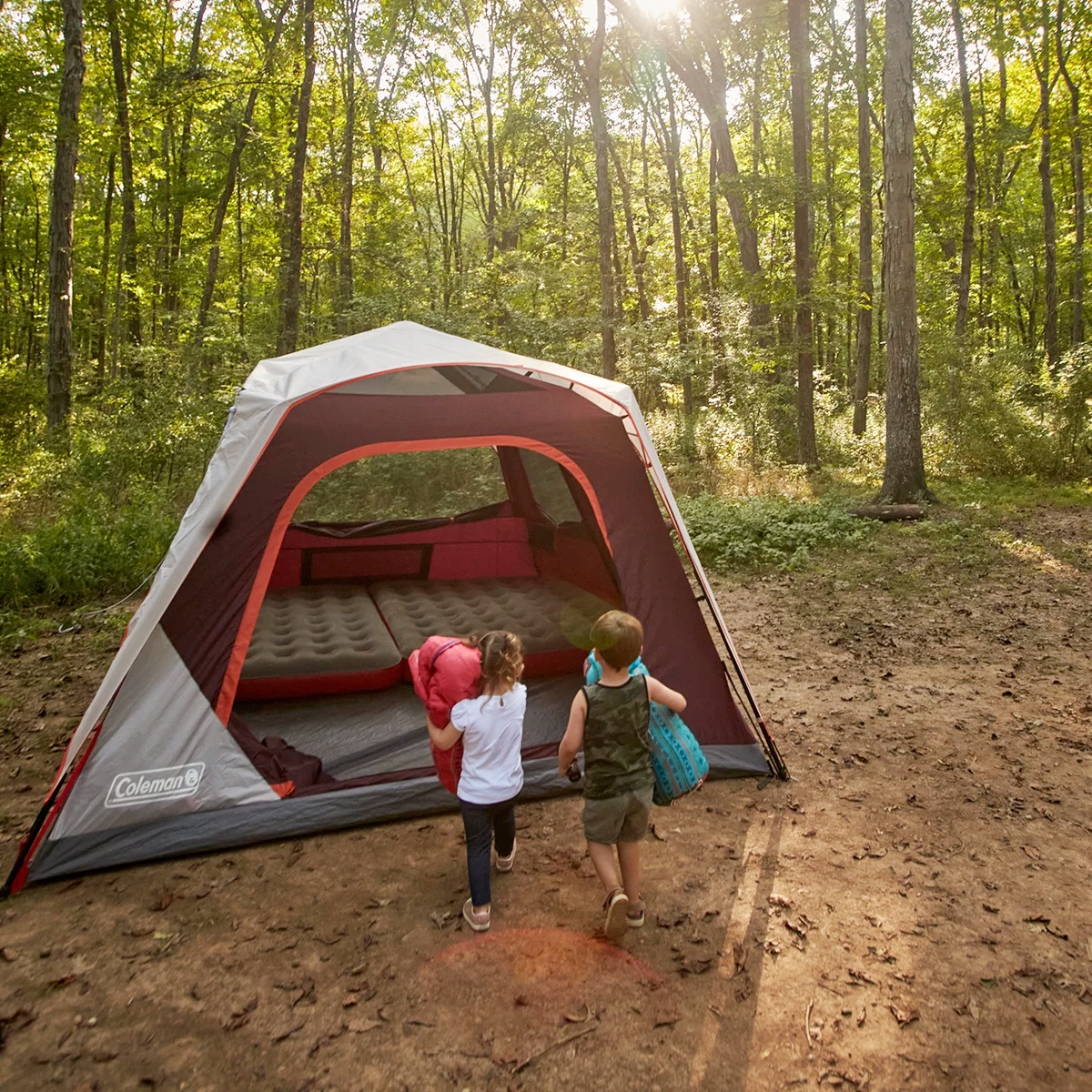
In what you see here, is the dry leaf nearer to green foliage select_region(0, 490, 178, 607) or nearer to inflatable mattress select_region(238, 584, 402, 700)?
inflatable mattress select_region(238, 584, 402, 700)

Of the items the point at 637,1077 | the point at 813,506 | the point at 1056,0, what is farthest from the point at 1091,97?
the point at 637,1077

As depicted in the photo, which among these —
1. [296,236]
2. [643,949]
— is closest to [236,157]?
[296,236]

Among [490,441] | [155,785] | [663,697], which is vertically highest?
[490,441]

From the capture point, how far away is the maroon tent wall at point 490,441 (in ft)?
12.3

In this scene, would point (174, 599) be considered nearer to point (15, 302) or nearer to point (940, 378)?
point (940, 378)

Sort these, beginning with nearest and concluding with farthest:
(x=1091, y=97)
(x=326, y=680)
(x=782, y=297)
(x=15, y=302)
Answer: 1. (x=326, y=680)
2. (x=782, y=297)
3. (x=1091, y=97)
4. (x=15, y=302)

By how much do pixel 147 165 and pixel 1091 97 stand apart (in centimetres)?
1987

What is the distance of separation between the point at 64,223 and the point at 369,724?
1008 cm

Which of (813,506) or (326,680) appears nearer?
(326,680)

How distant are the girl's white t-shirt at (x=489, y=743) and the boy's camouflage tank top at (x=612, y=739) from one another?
0.88 ft

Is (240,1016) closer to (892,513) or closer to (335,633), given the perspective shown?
(335,633)

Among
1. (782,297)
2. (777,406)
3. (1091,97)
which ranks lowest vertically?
(777,406)

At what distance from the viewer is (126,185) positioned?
14938 millimetres

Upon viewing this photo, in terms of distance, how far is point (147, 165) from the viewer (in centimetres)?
1605
